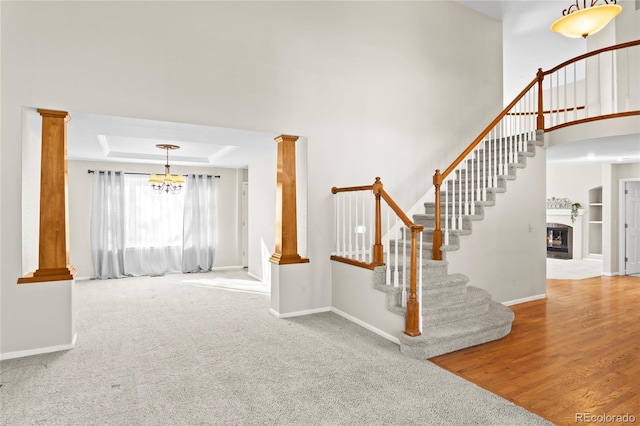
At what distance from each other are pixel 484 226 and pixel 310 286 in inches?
101

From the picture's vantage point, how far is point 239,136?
15.9 feet

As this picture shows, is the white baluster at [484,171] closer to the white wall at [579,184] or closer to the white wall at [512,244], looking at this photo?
the white wall at [512,244]

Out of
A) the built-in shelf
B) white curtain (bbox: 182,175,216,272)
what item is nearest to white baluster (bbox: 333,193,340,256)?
white curtain (bbox: 182,175,216,272)

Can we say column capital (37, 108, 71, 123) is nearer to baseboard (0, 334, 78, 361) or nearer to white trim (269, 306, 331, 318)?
baseboard (0, 334, 78, 361)

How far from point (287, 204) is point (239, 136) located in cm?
111

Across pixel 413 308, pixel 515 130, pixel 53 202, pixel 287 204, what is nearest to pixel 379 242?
pixel 413 308

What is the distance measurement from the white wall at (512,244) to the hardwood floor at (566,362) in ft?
1.43

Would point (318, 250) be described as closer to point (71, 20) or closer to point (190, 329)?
A: point (190, 329)

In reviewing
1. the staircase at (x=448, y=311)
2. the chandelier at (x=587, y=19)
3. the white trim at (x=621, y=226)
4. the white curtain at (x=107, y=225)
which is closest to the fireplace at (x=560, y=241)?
the white trim at (x=621, y=226)

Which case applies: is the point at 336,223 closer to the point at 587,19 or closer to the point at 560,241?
the point at 587,19

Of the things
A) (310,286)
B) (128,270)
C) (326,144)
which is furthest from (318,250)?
(128,270)

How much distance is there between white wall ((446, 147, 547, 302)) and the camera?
4.99 metres

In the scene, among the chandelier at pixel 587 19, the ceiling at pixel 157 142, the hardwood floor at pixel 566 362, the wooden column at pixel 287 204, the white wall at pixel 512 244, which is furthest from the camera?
the white wall at pixel 512 244

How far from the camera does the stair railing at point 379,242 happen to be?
11.7ft
